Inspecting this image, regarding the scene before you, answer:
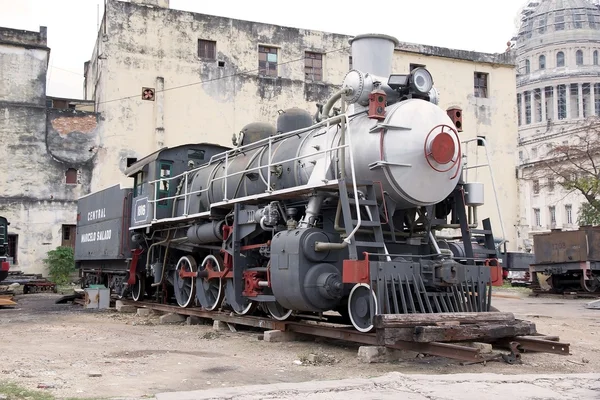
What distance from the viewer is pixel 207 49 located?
28.9 meters

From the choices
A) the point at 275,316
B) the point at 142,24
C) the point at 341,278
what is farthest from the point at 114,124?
the point at 341,278

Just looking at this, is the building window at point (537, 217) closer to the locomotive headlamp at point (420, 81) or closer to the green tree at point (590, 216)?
the green tree at point (590, 216)

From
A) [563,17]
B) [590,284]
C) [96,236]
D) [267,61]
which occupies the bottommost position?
[590,284]

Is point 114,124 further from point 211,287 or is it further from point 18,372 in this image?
point 18,372

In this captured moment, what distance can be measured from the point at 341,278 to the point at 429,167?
5.86 feet

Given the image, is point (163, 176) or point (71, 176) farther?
point (71, 176)

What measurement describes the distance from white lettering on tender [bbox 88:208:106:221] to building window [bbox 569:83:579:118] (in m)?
90.1

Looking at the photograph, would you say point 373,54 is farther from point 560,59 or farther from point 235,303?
point 560,59

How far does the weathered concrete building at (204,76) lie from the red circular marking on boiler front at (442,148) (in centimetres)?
2036

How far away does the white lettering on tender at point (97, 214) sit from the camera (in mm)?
16816

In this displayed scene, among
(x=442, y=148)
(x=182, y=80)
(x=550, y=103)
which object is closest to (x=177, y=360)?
(x=442, y=148)

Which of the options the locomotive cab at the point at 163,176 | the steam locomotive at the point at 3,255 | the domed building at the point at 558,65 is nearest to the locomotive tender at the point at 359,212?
the locomotive cab at the point at 163,176

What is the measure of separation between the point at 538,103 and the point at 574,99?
5.13 m

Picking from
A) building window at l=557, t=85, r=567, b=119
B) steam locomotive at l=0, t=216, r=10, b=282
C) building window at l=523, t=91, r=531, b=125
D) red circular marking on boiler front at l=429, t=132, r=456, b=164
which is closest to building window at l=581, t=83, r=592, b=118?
building window at l=557, t=85, r=567, b=119
